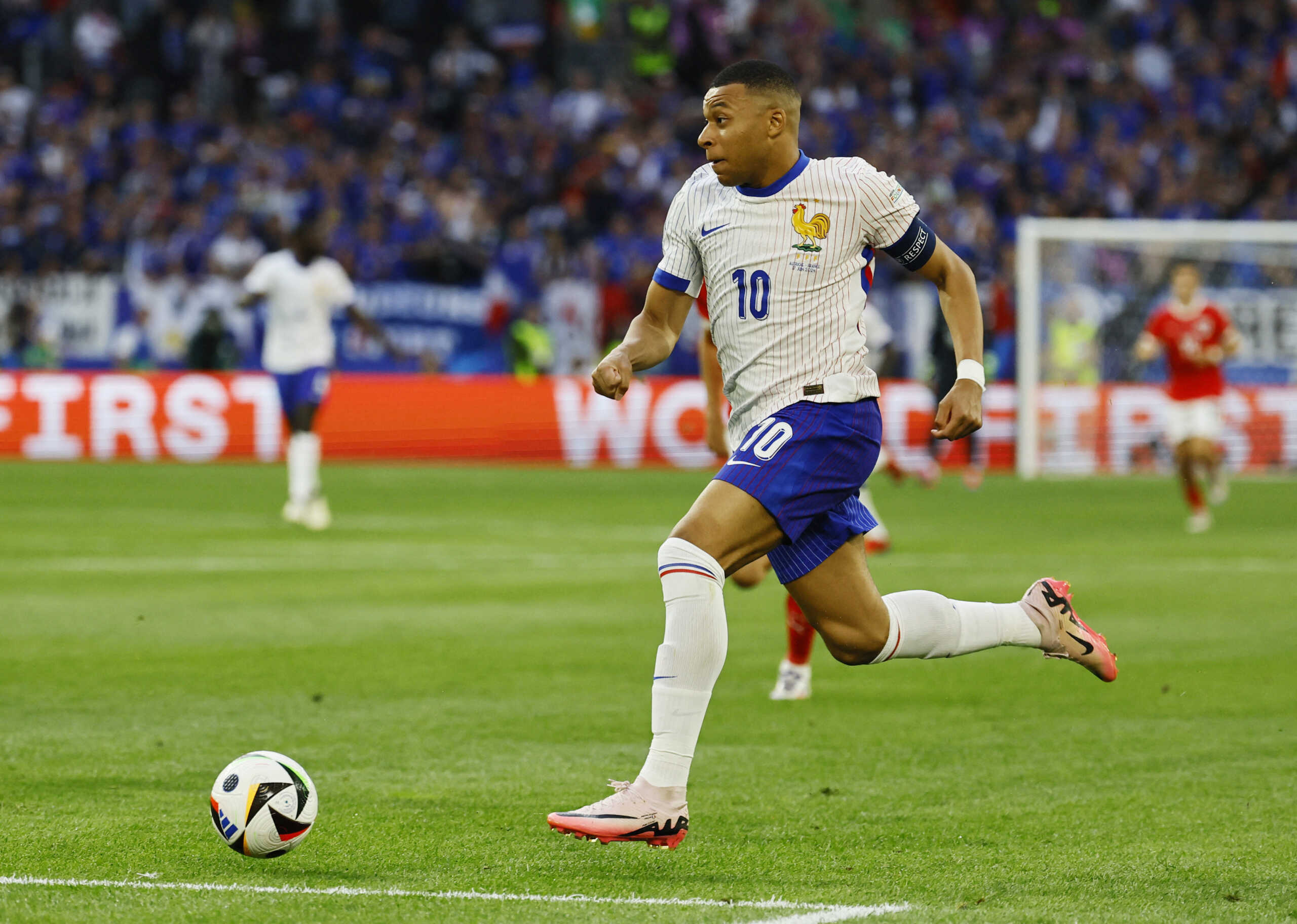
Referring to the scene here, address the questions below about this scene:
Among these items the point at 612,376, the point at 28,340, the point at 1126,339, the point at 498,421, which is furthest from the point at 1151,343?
the point at 28,340

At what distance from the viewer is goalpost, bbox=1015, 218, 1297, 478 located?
23.4m

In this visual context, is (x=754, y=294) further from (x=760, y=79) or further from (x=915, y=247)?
(x=760, y=79)

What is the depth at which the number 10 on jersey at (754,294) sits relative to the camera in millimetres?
5348

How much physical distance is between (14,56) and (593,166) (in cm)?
970

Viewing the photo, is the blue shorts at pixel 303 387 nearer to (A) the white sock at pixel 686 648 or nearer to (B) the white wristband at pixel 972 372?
(B) the white wristband at pixel 972 372

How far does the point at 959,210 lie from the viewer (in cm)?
2658

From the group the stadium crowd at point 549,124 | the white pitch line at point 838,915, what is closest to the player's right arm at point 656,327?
the white pitch line at point 838,915

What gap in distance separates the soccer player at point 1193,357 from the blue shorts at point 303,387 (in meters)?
7.22

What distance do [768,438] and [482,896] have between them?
1.48m

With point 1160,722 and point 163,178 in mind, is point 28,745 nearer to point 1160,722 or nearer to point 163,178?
point 1160,722

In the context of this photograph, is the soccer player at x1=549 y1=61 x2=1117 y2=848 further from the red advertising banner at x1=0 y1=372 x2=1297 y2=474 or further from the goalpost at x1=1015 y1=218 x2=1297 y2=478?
the goalpost at x1=1015 y1=218 x2=1297 y2=478

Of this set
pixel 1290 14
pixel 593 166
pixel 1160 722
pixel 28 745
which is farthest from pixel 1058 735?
pixel 1290 14

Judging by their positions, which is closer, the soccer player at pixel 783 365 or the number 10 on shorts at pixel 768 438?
the soccer player at pixel 783 365

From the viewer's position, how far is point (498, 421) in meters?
24.0
